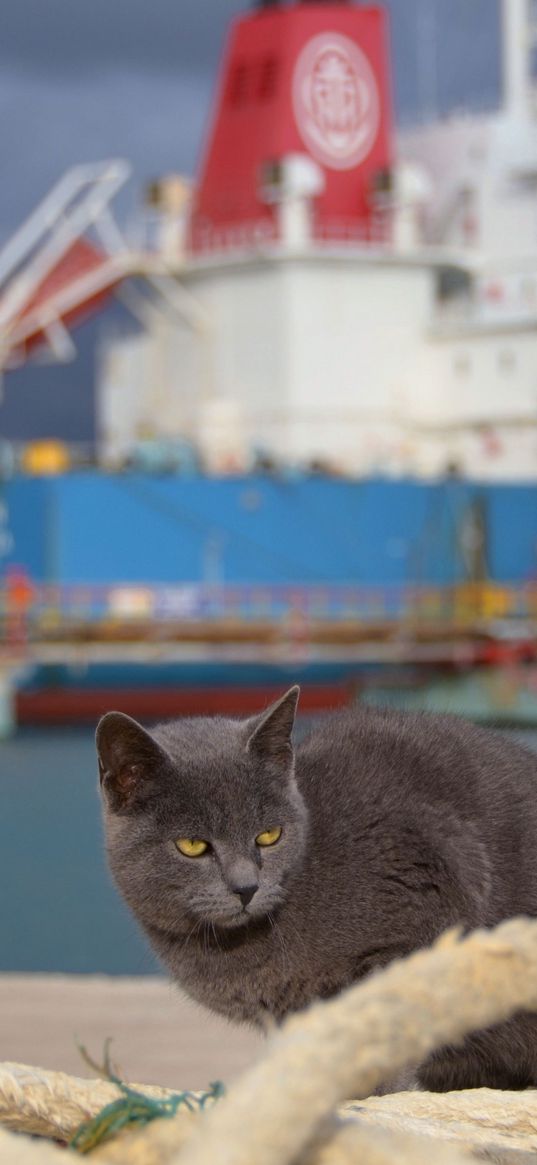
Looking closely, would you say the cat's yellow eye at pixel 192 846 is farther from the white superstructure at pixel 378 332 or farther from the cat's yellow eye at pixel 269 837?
the white superstructure at pixel 378 332

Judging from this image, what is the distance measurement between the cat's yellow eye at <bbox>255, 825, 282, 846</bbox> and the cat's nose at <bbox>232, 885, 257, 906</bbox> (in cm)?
9

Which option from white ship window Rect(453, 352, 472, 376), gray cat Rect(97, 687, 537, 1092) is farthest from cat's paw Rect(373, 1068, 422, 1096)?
white ship window Rect(453, 352, 472, 376)

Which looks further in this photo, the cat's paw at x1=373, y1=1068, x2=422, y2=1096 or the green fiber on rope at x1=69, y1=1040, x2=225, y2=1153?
the cat's paw at x1=373, y1=1068, x2=422, y2=1096

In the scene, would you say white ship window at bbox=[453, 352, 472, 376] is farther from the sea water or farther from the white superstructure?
the sea water

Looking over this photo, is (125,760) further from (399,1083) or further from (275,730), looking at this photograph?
(399,1083)

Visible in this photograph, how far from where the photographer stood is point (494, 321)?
24.9 metres

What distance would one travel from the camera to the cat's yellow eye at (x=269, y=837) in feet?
7.53

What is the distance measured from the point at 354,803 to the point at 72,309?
23.4m

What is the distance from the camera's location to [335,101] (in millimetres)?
25875

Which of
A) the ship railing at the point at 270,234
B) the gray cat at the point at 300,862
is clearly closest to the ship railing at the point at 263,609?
the ship railing at the point at 270,234

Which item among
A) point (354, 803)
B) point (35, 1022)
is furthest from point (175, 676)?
point (354, 803)

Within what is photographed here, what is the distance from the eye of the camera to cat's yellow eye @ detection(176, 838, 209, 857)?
2.28 meters

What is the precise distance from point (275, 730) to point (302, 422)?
74.5 feet

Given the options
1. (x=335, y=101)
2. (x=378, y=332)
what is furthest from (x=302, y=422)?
(x=335, y=101)
